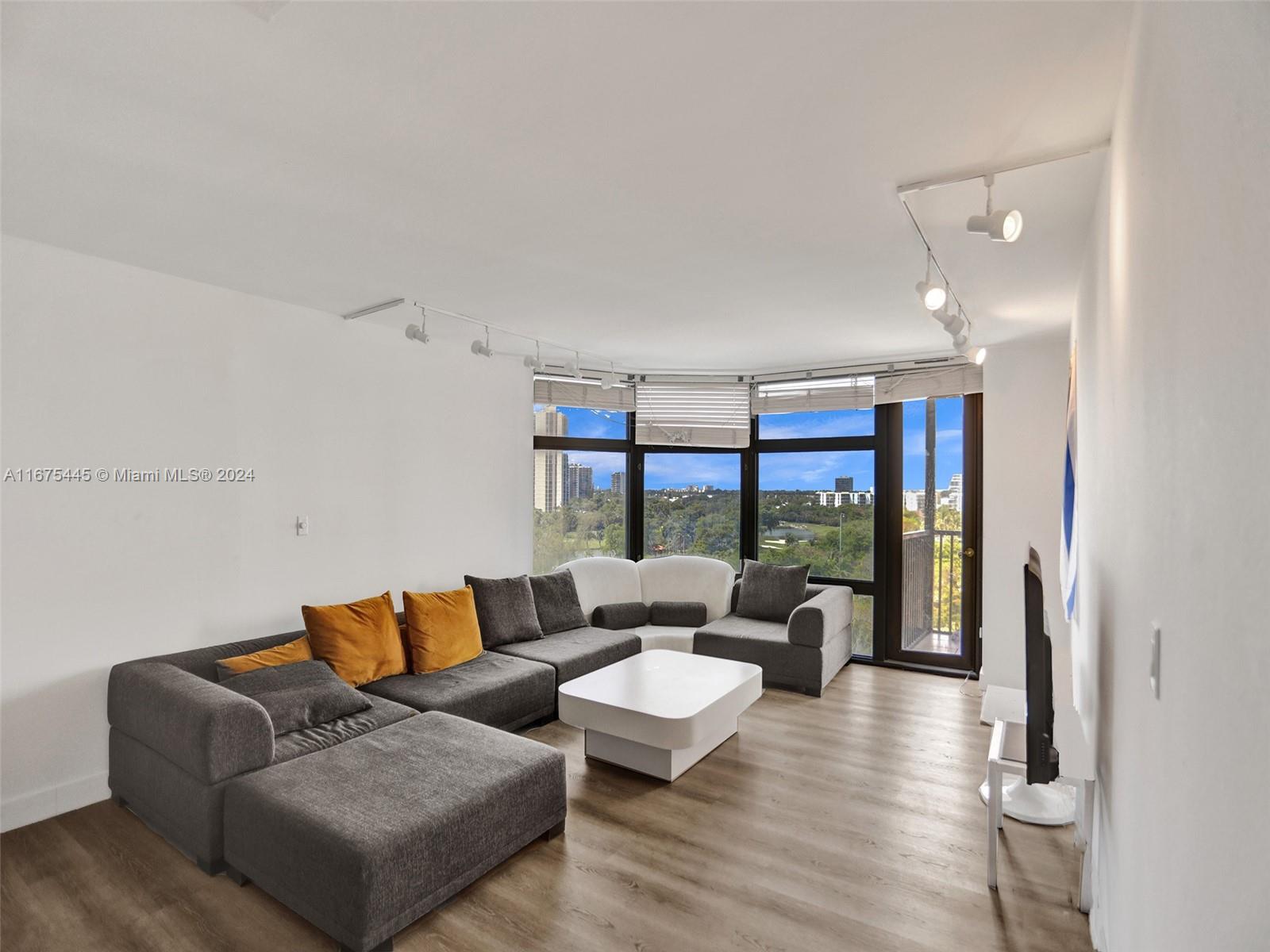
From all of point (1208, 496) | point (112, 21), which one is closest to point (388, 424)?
point (112, 21)

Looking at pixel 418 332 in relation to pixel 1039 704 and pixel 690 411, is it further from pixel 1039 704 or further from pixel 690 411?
pixel 1039 704

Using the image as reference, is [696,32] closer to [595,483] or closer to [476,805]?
[476,805]

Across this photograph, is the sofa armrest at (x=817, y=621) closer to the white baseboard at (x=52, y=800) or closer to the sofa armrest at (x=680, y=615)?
the sofa armrest at (x=680, y=615)

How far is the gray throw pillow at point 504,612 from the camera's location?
179 inches

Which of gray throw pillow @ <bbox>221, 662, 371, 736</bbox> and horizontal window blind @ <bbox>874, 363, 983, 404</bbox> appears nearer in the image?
gray throw pillow @ <bbox>221, 662, 371, 736</bbox>

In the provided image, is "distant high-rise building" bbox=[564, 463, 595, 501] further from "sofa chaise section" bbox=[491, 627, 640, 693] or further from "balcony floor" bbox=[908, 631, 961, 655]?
"balcony floor" bbox=[908, 631, 961, 655]

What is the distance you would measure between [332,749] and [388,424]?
2.23m

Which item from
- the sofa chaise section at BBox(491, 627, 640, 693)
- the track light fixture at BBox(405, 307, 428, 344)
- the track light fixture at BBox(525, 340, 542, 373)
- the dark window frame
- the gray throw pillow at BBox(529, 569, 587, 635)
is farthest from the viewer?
the dark window frame

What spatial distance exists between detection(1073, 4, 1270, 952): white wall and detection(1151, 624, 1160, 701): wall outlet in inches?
1.2

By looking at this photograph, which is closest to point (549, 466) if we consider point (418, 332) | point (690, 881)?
point (418, 332)

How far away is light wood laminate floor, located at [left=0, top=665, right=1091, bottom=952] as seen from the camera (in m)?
2.20

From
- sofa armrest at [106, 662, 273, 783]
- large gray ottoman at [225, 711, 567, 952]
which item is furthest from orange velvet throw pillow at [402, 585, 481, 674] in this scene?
sofa armrest at [106, 662, 273, 783]

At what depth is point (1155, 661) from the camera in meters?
1.28

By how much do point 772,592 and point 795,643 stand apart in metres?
0.70
